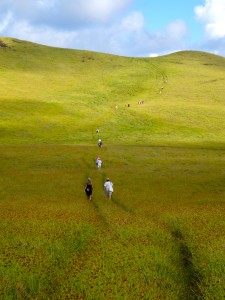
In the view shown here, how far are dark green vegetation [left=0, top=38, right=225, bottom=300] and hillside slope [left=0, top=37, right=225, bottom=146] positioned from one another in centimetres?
60

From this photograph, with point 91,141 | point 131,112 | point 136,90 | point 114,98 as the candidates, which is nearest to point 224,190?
point 91,141

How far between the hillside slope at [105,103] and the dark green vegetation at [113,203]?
0.60m

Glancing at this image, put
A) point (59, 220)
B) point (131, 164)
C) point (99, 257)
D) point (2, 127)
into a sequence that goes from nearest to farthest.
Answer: point (99, 257) → point (59, 220) → point (131, 164) → point (2, 127)

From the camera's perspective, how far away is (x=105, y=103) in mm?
129125

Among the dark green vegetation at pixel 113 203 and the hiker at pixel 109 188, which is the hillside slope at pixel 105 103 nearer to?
the dark green vegetation at pixel 113 203

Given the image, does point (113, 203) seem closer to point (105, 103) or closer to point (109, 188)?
point (109, 188)

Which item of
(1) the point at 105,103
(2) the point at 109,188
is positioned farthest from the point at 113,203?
(1) the point at 105,103

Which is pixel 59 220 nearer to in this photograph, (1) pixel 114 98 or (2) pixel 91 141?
(2) pixel 91 141

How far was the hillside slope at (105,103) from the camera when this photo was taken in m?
89.2

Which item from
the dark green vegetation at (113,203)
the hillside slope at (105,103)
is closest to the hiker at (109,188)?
the dark green vegetation at (113,203)

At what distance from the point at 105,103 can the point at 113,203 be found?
321 feet

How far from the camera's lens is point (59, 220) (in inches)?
938

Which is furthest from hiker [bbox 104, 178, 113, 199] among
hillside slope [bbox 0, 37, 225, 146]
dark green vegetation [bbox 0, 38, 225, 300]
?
hillside slope [bbox 0, 37, 225, 146]

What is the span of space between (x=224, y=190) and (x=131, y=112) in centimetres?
7454
